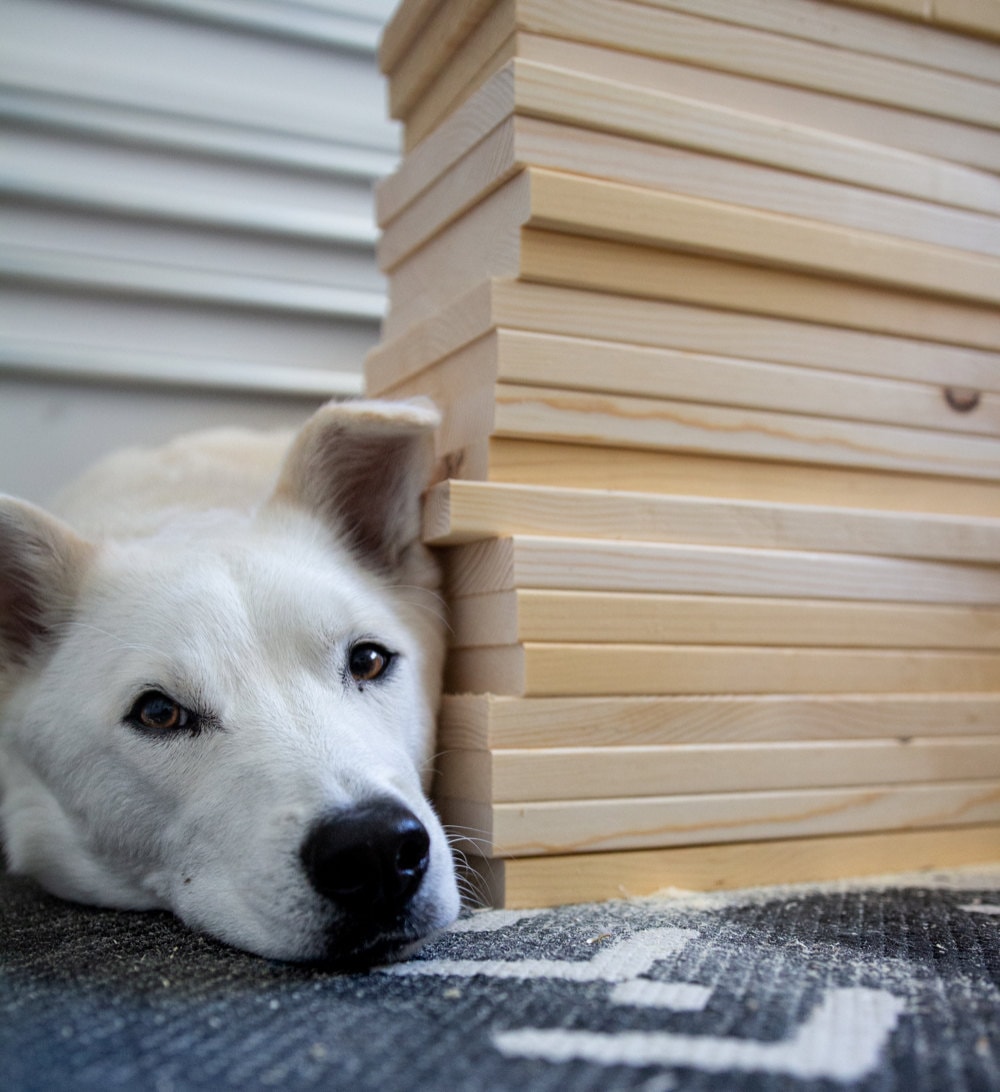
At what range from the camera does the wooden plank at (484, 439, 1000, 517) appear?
1.55 meters

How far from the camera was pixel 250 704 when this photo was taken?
1.40 m

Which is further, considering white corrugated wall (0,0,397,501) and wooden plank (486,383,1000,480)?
white corrugated wall (0,0,397,501)

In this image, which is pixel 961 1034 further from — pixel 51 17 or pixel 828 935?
pixel 51 17

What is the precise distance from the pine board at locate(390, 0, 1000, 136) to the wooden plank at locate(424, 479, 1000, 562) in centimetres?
71

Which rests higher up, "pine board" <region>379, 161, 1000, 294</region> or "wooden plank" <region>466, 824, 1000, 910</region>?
"pine board" <region>379, 161, 1000, 294</region>

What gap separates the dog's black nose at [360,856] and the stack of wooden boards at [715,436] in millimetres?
279

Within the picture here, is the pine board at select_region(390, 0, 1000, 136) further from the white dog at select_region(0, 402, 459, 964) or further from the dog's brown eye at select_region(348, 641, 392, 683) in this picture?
the dog's brown eye at select_region(348, 641, 392, 683)

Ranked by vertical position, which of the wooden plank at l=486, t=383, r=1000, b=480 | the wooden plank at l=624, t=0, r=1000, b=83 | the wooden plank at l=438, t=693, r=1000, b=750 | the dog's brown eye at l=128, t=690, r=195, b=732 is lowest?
the wooden plank at l=438, t=693, r=1000, b=750

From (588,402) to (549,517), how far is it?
0.19 metres

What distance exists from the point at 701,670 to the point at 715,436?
375 mm

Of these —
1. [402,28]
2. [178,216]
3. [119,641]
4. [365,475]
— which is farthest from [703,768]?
[178,216]

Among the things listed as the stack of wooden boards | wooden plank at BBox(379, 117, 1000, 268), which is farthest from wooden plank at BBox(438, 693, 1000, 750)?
wooden plank at BBox(379, 117, 1000, 268)

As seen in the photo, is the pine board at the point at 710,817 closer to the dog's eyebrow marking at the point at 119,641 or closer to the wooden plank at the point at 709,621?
the wooden plank at the point at 709,621

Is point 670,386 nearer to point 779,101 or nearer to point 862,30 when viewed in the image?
point 779,101
